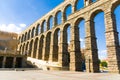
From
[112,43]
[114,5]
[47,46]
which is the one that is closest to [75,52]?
[112,43]

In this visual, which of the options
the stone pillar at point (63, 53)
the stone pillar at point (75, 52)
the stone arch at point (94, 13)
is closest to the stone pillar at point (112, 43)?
the stone arch at point (94, 13)

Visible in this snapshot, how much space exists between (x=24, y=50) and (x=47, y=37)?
1506 cm

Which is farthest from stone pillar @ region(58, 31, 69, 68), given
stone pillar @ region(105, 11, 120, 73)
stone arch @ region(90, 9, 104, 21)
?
stone pillar @ region(105, 11, 120, 73)

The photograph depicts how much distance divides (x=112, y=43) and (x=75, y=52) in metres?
7.72

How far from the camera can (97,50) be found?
69.1 feet

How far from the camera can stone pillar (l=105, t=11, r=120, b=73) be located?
17.0 m

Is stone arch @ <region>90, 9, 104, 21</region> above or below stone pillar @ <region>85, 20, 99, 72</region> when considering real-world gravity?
above

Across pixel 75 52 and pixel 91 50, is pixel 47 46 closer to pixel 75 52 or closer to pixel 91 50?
pixel 75 52

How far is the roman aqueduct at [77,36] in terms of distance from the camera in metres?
18.2

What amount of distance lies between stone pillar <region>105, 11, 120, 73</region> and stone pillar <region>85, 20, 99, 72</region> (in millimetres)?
2970

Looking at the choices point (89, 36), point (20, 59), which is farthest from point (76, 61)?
point (20, 59)

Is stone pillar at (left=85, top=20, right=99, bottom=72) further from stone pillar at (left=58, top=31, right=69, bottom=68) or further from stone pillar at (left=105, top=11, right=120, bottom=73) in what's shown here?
stone pillar at (left=58, top=31, right=69, bottom=68)

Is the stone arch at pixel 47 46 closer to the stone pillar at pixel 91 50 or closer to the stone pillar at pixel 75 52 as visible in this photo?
the stone pillar at pixel 75 52

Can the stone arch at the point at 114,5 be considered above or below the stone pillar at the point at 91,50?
above
